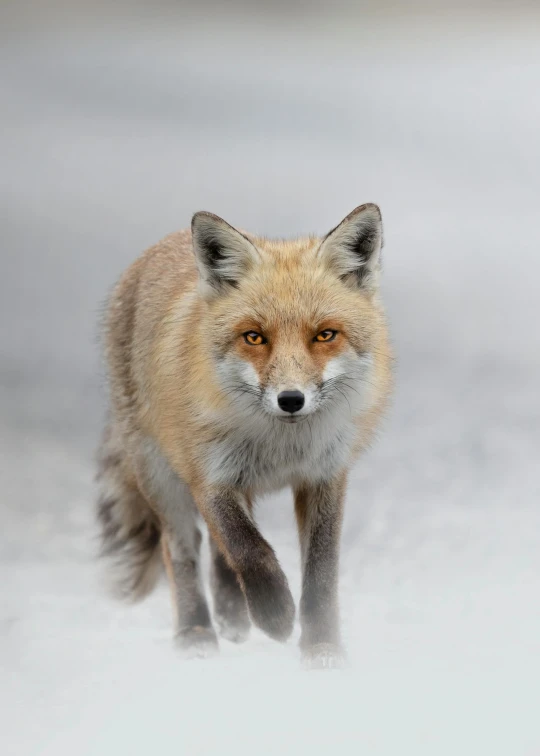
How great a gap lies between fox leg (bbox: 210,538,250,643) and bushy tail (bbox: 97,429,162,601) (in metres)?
0.44

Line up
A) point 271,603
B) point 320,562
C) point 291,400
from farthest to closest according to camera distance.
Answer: point 320,562, point 271,603, point 291,400

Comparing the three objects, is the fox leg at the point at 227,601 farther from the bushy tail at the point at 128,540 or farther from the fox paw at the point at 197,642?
the bushy tail at the point at 128,540

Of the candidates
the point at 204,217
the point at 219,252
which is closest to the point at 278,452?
the point at 219,252

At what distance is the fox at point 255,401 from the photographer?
2965mm

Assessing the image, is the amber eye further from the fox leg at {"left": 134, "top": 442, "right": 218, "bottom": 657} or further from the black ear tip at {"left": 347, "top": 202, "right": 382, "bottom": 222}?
the fox leg at {"left": 134, "top": 442, "right": 218, "bottom": 657}

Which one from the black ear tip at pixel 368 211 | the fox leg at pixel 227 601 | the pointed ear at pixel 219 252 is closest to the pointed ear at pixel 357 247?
the black ear tip at pixel 368 211

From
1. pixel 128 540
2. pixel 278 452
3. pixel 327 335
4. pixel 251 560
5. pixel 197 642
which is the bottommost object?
pixel 197 642

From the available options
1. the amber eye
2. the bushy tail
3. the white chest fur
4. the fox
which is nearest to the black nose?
the fox

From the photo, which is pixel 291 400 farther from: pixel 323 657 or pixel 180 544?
pixel 180 544

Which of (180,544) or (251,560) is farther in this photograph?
(180,544)

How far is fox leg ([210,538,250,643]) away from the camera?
3.86 meters

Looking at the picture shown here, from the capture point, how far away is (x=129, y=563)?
4.28m

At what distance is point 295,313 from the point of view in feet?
9.68

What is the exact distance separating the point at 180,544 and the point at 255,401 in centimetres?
107
